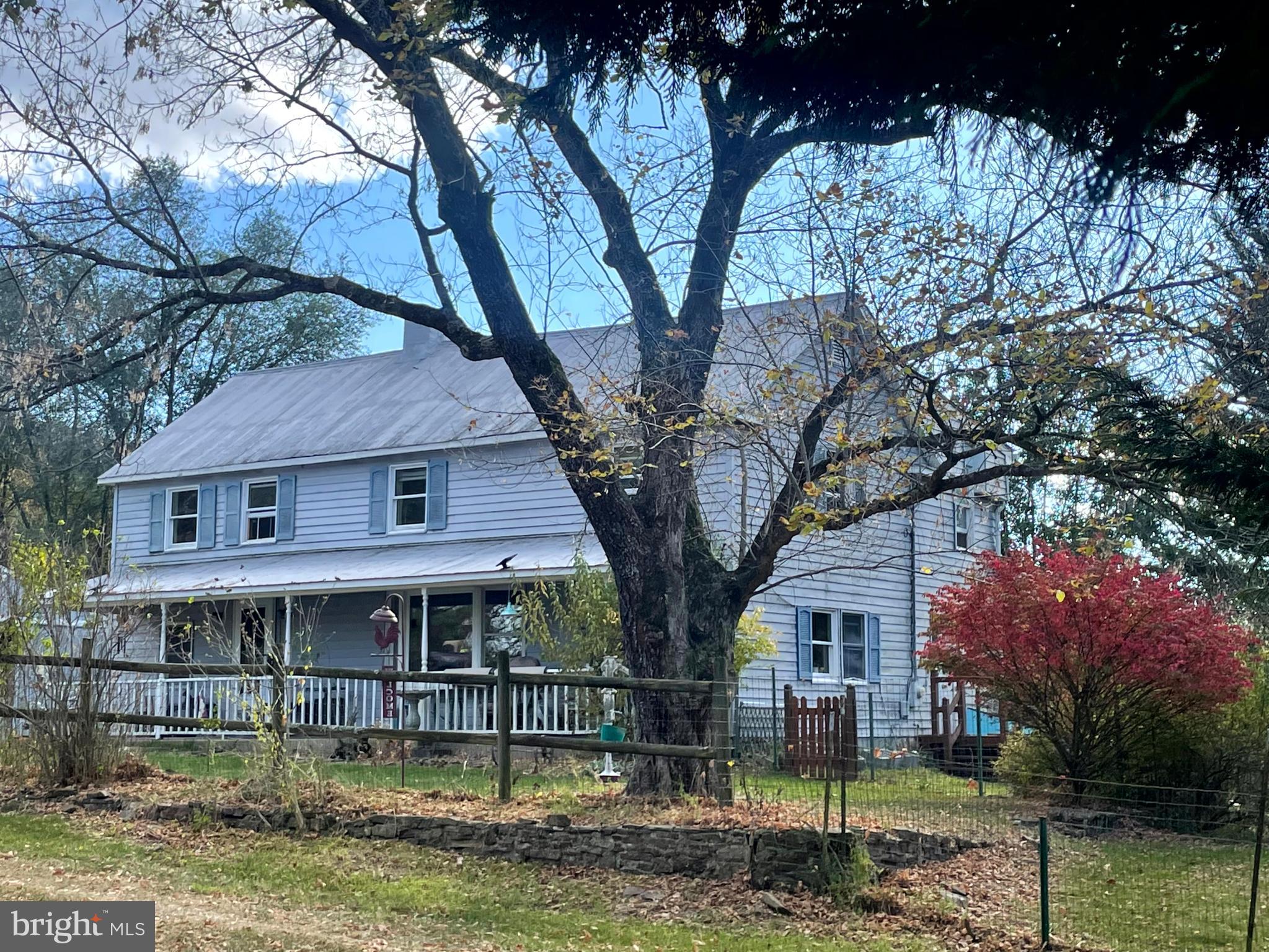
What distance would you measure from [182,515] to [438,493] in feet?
20.5

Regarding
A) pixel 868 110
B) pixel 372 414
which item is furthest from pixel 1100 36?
pixel 372 414

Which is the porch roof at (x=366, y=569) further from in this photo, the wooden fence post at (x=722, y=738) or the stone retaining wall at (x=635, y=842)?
the stone retaining wall at (x=635, y=842)

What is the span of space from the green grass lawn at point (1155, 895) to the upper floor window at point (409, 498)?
14.1 metres

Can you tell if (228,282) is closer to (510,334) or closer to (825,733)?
(510,334)

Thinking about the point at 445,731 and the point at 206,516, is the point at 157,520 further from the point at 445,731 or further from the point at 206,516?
the point at 445,731

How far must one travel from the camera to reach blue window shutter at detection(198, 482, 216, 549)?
1011 inches

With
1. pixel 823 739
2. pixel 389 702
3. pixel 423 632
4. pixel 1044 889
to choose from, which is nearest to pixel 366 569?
pixel 423 632

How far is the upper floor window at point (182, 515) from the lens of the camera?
2625 cm

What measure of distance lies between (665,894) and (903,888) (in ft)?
5.58

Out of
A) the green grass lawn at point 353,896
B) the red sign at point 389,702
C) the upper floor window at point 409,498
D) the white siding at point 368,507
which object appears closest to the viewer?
the green grass lawn at point 353,896

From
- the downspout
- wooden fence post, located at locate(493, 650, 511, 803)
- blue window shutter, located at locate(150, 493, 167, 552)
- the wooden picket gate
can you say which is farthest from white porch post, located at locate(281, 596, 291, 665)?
the downspout

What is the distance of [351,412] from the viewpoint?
25.8 metres

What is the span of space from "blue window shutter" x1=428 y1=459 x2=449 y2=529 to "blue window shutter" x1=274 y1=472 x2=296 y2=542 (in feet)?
10.1

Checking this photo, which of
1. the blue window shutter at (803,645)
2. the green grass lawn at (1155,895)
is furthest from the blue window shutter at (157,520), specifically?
the green grass lawn at (1155,895)
